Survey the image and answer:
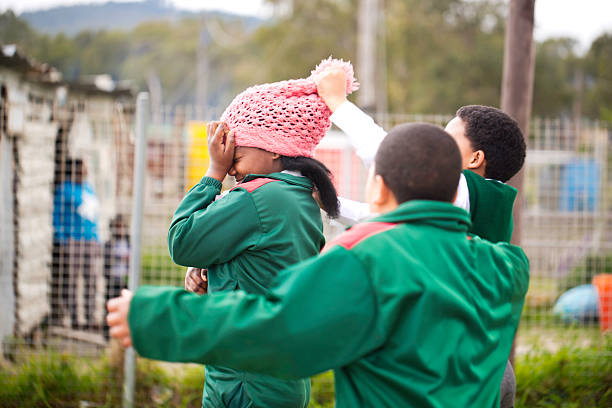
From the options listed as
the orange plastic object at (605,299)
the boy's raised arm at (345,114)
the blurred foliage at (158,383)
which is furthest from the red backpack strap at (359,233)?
the orange plastic object at (605,299)

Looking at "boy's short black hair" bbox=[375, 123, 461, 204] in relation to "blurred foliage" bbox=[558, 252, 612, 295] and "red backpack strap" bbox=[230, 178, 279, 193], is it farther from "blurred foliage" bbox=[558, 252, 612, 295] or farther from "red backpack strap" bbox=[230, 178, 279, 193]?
"blurred foliage" bbox=[558, 252, 612, 295]

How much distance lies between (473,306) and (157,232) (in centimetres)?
419

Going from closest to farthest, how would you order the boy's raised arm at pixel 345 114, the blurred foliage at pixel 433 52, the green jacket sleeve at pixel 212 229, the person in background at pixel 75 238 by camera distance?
1. the green jacket sleeve at pixel 212 229
2. the boy's raised arm at pixel 345 114
3. the person in background at pixel 75 238
4. the blurred foliage at pixel 433 52

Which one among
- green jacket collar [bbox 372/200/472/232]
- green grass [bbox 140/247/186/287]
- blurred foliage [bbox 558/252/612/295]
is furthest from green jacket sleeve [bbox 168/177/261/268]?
blurred foliage [bbox 558/252/612/295]

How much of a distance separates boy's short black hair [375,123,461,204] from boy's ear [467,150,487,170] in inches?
23.0

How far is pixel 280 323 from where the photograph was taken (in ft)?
4.29

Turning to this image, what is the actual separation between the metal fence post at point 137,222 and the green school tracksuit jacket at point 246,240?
7.24 feet

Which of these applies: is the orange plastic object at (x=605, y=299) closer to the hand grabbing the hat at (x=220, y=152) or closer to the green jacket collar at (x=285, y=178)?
the green jacket collar at (x=285, y=178)

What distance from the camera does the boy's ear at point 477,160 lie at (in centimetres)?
204

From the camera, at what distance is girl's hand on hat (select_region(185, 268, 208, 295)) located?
7.27 ft

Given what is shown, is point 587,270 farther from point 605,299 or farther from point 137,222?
point 137,222

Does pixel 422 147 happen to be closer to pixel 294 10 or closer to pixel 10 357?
pixel 10 357

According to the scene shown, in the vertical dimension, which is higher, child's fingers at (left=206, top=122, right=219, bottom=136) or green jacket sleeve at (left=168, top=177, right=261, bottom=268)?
child's fingers at (left=206, top=122, right=219, bottom=136)

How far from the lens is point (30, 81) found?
5941 mm
